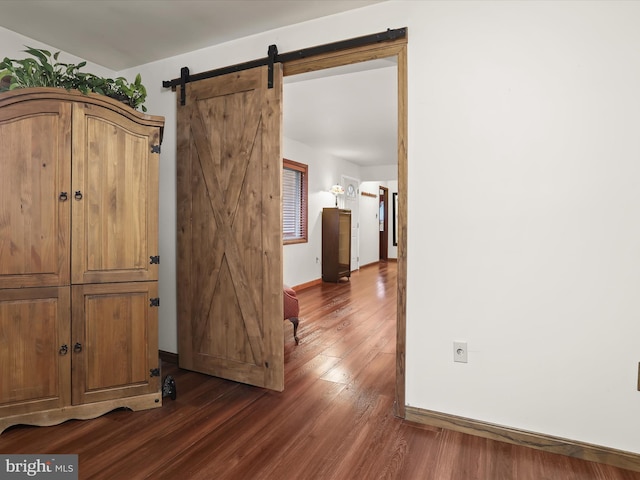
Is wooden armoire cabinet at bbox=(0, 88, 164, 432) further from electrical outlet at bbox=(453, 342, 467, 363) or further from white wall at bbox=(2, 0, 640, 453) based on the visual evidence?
electrical outlet at bbox=(453, 342, 467, 363)

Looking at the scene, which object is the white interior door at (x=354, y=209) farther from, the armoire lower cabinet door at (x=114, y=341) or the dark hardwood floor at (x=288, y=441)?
the armoire lower cabinet door at (x=114, y=341)

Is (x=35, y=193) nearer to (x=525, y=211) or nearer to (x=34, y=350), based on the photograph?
(x=34, y=350)

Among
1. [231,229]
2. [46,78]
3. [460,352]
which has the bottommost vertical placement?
[460,352]

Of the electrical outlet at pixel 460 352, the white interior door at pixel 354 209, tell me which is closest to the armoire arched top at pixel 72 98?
the electrical outlet at pixel 460 352

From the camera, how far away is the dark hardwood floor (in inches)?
69.2

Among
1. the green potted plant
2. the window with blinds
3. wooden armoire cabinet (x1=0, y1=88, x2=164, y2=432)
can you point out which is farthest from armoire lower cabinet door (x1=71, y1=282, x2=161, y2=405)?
the window with blinds

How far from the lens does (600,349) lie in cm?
185

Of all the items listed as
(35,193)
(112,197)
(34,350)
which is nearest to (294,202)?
(112,197)

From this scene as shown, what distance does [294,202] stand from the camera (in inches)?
262

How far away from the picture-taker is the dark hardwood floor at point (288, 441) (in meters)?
1.76

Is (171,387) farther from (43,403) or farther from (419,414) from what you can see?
(419,414)

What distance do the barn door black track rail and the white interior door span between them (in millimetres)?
5913
